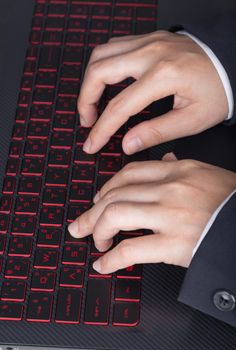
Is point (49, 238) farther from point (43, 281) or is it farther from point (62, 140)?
point (62, 140)

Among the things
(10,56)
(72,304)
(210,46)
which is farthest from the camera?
(10,56)

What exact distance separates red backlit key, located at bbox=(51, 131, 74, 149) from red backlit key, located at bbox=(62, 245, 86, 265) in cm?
18

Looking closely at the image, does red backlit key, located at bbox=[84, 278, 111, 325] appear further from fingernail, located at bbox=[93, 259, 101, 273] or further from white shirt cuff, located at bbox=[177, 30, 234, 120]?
white shirt cuff, located at bbox=[177, 30, 234, 120]

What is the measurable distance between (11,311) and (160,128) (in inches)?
13.6

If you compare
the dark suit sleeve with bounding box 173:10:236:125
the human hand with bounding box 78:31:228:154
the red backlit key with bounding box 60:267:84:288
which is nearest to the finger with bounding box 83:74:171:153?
the human hand with bounding box 78:31:228:154

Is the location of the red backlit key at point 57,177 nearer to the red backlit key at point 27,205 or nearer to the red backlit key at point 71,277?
the red backlit key at point 27,205

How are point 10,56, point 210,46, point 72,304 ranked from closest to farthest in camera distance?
Answer: point 72,304
point 210,46
point 10,56

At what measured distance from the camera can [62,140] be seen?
37.8 inches

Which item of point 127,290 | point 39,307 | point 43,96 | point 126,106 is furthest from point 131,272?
point 43,96

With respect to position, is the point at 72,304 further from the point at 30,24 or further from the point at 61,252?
the point at 30,24

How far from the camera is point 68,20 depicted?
110 centimetres

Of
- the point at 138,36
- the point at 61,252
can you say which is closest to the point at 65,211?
the point at 61,252

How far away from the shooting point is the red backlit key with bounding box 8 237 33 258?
0.85m

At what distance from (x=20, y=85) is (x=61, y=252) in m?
0.33
